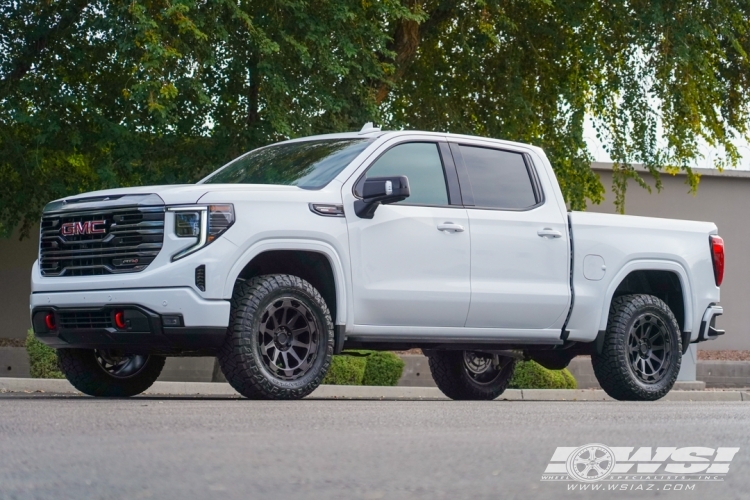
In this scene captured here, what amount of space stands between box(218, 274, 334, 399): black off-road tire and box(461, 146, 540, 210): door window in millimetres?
1882

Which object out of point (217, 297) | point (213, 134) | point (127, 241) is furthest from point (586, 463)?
point (213, 134)

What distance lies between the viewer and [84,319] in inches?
334

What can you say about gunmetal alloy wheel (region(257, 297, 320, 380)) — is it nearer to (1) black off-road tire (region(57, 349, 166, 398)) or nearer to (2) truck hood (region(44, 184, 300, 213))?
(2) truck hood (region(44, 184, 300, 213))

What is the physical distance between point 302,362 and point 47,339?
1.90 metres

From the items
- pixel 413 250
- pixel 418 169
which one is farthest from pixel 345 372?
pixel 413 250

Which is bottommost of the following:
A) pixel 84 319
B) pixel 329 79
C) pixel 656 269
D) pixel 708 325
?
pixel 708 325

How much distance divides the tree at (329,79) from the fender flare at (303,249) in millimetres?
5419

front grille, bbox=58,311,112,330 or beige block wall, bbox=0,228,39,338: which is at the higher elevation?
front grille, bbox=58,311,112,330

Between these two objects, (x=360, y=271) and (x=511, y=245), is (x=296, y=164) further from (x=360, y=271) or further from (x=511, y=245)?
(x=511, y=245)

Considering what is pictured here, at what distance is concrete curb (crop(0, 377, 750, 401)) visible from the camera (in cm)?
1291

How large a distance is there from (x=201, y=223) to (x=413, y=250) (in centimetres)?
174

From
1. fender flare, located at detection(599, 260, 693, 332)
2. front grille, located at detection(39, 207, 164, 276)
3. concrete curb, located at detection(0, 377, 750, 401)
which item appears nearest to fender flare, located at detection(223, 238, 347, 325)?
front grille, located at detection(39, 207, 164, 276)

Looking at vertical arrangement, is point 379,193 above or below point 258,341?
above

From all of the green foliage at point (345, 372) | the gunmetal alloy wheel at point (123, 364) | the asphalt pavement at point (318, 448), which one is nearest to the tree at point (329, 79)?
the green foliage at point (345, 372)
